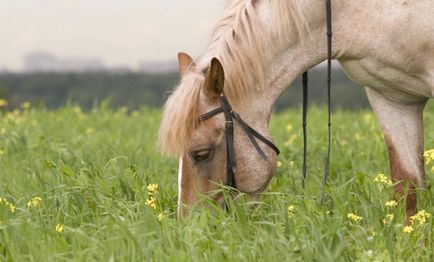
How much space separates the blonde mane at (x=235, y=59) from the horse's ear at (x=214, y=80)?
0.06 meters

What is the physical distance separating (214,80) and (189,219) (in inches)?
30.8

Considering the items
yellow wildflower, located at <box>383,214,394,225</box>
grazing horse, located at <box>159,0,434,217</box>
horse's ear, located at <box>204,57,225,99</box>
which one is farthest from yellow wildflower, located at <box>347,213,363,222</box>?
horse's ear, located at <box>204,57,225,99</box>

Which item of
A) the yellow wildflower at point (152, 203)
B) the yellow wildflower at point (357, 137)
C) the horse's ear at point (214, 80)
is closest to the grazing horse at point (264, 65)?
the horse's ear at point (214, 80)

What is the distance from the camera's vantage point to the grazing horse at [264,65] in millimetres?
4230

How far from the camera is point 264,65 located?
437 centimetres

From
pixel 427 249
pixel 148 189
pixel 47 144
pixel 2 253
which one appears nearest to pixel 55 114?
pixel 47 144

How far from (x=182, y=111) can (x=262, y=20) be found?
2.26ft

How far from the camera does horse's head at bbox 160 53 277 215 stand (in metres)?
4.19

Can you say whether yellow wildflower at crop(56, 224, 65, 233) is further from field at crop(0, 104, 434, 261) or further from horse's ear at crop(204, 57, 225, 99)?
horse's ear at crop(204, 57, 225, 99)

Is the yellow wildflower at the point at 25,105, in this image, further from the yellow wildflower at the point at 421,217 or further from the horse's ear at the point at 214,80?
the yellow wildflower at the point at 421,217

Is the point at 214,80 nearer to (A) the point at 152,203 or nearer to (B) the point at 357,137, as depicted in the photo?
(A) the point at 152,203

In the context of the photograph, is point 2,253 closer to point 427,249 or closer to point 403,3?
point 427,249

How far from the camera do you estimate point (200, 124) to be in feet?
14.0

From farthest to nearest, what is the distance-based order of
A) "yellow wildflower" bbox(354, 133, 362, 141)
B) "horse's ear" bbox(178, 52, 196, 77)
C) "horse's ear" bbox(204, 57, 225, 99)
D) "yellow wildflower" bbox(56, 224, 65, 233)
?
"yellow wildflower" bbox(354, 133, 362, 141)
"horse's ear" bbox(178, 52, 196, 77)
"horse's ear" bbox(204, 57, 225, 99)
"yellow wildflower" bbox(56, 224, 65, 233)
